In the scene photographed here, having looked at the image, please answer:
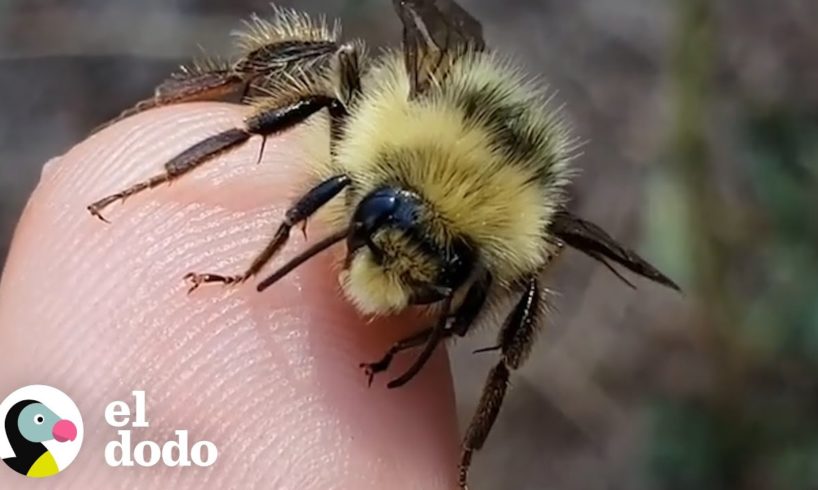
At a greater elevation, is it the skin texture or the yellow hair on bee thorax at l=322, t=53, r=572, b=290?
the yellow hair on bee thorax at l=322, t=53, r=572, b=290

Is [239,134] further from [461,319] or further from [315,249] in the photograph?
[461,319]

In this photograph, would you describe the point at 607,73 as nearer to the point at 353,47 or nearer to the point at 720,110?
the point at 720,110

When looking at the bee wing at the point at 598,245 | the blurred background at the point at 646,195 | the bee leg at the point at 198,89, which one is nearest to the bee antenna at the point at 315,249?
the bee wing at the point at 598,245

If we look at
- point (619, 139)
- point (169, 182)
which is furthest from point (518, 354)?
point (619, 139)

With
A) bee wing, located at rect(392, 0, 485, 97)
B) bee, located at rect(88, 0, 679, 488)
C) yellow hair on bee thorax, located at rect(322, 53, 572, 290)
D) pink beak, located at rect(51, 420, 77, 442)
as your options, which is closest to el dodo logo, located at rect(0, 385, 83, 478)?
pink beak, located at rect(51, 420, 77, 442)

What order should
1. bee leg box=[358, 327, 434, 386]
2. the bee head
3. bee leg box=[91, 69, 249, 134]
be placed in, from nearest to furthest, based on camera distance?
the bee head
bee leg box=[358, 327, 434, 386]
bee leg box=[91, 69, 249, 134]

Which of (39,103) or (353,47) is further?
(39,103)

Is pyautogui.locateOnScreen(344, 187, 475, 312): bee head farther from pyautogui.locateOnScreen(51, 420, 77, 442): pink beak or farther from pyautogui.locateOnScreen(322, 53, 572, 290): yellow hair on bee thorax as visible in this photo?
pyautogui.locateOnScreen(51, 420, 77, 442): pink beak

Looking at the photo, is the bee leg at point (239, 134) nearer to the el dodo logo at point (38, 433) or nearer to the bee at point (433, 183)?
the bee at point (433, 183)
